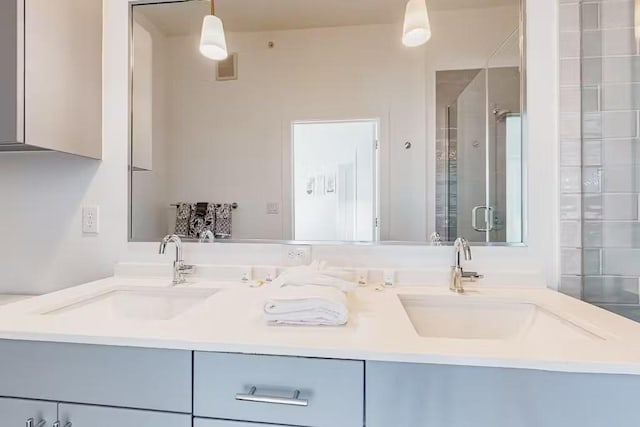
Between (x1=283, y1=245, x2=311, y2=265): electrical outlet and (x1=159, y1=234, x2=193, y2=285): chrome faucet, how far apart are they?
400 millimetres

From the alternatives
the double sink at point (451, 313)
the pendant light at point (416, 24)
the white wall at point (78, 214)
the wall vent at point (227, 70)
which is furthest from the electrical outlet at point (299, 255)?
the pendant light at point (416, 24)

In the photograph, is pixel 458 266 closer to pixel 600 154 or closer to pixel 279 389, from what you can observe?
pixel 600 154

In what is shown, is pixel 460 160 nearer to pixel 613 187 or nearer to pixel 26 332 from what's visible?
pixel 613 187

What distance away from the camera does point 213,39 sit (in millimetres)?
1513

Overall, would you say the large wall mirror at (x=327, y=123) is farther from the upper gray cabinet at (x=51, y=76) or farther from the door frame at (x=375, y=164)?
the upper gray cabinet at (x=51, y=76)

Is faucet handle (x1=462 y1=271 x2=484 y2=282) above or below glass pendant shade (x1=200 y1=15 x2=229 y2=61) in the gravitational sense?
below

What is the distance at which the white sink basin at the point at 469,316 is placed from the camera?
3.77ft

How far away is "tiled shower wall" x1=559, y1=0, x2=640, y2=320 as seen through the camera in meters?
1.24

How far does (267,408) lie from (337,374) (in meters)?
0.17

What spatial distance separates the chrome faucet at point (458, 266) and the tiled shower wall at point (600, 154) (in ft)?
1.18

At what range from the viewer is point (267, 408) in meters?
0.79

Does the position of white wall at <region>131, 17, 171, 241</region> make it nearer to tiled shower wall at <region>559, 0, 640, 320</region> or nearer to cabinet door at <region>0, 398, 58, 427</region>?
cabinet door at <region>0, 398, 58, 427</region>

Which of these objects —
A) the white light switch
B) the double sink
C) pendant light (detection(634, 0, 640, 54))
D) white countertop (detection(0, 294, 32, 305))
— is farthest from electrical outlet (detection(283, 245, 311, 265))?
pendant light (detection(634, 0, 640, 54))

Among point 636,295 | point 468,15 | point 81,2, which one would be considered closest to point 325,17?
point 468,15
